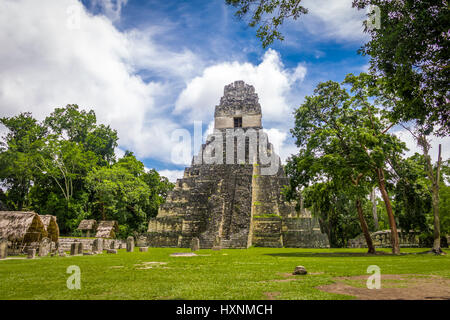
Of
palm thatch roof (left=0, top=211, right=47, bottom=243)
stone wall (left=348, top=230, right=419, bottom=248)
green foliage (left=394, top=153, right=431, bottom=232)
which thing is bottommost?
stone wall (left=348, top=230, right=419, bottom=248)

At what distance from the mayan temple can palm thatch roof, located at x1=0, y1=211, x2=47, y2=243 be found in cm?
661

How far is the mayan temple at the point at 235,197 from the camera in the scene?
1800 centimetres

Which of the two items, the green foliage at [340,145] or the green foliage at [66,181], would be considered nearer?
the green foliage at [340,145]

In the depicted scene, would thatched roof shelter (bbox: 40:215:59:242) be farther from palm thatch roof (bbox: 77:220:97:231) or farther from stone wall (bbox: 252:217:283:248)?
stone wall (bbox: 252:217:283:248)

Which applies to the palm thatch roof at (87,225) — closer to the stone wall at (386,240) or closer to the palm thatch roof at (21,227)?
the palm thatch roof at (21,227)

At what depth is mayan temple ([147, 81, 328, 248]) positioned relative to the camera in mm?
18000

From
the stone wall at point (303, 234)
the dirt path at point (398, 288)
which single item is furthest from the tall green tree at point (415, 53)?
the stone wall at point (303, 234)

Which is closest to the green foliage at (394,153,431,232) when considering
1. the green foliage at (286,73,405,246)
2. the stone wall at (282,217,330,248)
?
the green foliage at (286,73,405,246)

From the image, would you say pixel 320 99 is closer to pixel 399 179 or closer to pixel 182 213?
pixel 399 179

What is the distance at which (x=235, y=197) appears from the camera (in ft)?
66.3

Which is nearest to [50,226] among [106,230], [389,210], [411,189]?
[106,230]

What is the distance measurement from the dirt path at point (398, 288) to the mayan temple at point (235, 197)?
36.1ft

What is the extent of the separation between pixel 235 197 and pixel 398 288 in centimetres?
1625
